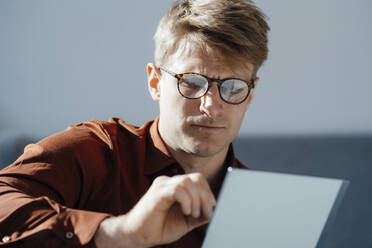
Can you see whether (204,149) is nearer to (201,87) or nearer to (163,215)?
(201,87)

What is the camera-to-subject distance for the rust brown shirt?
2.71 feet

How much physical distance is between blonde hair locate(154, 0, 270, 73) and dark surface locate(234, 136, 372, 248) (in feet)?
2.47

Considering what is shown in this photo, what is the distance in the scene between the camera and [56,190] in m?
1.13

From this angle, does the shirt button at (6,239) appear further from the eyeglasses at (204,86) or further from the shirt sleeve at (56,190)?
the eyeglasses at (204,86)

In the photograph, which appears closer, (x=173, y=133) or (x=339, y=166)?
(x=173, y=133)

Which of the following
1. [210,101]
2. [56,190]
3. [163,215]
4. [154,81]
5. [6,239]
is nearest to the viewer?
[163,215]

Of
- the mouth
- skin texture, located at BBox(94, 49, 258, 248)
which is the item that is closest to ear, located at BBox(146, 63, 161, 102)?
skin texture, located at BBox(94, 49, 258, 248)

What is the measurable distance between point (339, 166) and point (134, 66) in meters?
1.03

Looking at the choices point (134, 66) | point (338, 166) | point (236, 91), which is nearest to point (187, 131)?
point (236, 91)

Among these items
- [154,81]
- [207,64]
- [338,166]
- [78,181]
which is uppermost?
[207,64]

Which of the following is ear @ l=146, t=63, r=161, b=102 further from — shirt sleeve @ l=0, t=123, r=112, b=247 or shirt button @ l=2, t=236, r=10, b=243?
shirt button @ l=2, t=236, r=10, b=243

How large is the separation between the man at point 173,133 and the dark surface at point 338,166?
0.59 meters

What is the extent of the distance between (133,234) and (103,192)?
53cm

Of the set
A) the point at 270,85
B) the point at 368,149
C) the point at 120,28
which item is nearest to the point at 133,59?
the point at 120,28
